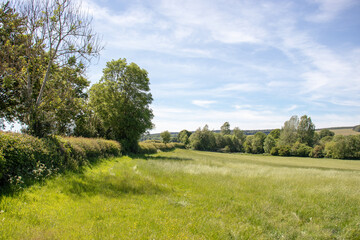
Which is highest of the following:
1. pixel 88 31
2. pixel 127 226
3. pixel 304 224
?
pixel 88 31

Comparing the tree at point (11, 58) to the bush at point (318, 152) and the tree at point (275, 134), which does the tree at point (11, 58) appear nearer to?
the bush at point (318, 152)

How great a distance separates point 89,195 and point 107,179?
8.56ft

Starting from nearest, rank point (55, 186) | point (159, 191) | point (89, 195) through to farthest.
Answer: point (89, 195)
point (55, 186)
point (159, 191)

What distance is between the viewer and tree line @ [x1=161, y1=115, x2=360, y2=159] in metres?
63.0

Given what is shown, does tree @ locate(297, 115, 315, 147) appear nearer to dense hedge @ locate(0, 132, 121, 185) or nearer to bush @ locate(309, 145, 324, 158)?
bush @ locate(309, 145, 324, 158)

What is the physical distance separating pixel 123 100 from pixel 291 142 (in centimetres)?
8868

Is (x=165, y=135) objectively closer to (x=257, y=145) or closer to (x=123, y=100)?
(x=123, y=100)

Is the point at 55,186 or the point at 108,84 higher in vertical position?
the point at 108,84

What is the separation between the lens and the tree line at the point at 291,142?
63000mm

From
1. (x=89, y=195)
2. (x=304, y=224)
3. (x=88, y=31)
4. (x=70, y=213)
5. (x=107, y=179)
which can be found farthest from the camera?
(x=88, y=31)

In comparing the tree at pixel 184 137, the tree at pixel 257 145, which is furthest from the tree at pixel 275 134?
the tree at pixel 184 137

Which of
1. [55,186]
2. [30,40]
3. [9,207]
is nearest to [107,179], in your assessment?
[55,186]

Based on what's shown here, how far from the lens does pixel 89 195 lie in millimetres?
6969

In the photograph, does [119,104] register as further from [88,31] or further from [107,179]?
[107,179]
